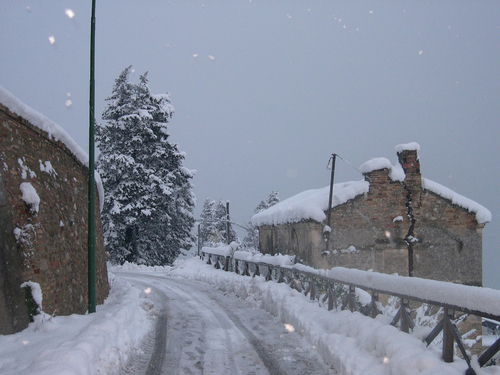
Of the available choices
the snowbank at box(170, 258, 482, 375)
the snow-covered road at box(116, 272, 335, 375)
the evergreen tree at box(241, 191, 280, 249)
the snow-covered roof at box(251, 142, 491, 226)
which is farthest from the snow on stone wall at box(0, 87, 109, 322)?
the evergreen tree at box(241, 191, 280, 249)

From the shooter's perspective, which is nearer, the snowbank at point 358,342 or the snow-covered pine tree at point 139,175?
the snowbank at point 358,342

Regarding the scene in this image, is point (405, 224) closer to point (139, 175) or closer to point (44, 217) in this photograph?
point (44, 217)

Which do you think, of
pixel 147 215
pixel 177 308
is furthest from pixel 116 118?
pixel 177 308

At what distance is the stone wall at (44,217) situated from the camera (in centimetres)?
659

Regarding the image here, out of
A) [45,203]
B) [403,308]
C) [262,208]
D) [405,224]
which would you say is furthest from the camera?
[262,208]

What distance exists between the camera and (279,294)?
36.7ft

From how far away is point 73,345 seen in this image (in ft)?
18.3

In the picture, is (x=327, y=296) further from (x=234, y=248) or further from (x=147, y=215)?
(x=147, y=215)

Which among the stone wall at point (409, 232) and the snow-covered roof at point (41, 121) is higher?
the snow-covered roof at point (41, 121)

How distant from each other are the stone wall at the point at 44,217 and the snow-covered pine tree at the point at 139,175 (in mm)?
18723

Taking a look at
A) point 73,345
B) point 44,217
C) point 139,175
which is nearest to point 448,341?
point 73,345

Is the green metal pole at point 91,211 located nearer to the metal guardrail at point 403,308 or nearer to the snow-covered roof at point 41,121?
the snow-covered roof at point 41,121

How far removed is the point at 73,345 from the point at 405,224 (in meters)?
16.0

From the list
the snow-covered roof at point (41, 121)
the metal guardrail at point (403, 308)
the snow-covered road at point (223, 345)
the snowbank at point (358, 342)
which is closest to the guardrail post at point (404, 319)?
the metal guardrail at point (403, 308)
